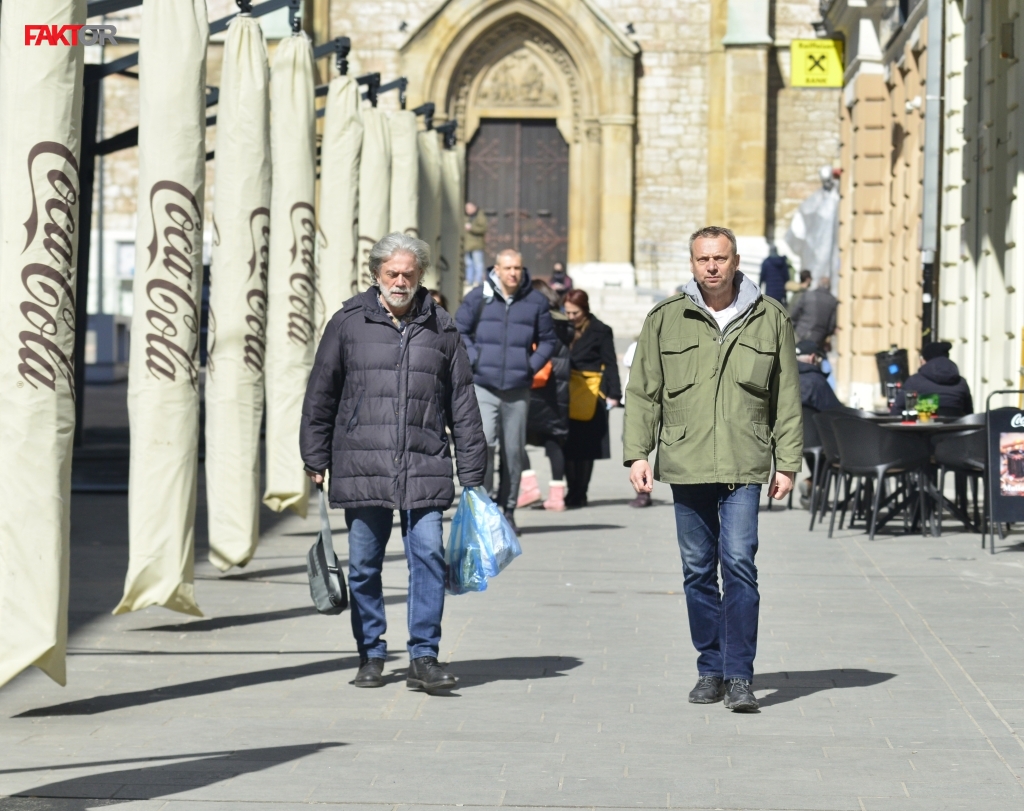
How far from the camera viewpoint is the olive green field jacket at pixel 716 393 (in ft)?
23.9

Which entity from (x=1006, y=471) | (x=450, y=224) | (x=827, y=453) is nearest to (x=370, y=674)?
(x=1006, y=471)

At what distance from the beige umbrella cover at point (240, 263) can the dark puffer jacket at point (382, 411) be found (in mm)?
3099

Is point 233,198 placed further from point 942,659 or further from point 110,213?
point 110,213

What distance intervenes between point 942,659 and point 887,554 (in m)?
4.07

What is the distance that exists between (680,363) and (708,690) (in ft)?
4.05

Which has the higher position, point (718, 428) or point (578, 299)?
point (578, 299)

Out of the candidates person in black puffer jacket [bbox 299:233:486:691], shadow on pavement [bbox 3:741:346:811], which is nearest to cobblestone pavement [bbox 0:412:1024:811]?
shadow on pavement [bbox 3:741:346:811]

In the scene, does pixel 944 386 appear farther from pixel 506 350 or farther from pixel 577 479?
pixel 506 350

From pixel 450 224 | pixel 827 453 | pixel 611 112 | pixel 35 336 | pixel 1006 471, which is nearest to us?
pixel 35 336

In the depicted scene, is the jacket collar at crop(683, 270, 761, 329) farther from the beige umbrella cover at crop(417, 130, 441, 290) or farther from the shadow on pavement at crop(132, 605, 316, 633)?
the beige umbrella cover at crop(417, 130, 441, 290)

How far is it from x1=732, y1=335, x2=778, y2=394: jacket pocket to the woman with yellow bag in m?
7.89

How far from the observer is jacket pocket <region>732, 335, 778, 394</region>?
730 cm

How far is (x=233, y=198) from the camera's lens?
1111cm

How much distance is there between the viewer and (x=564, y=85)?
129 ft
